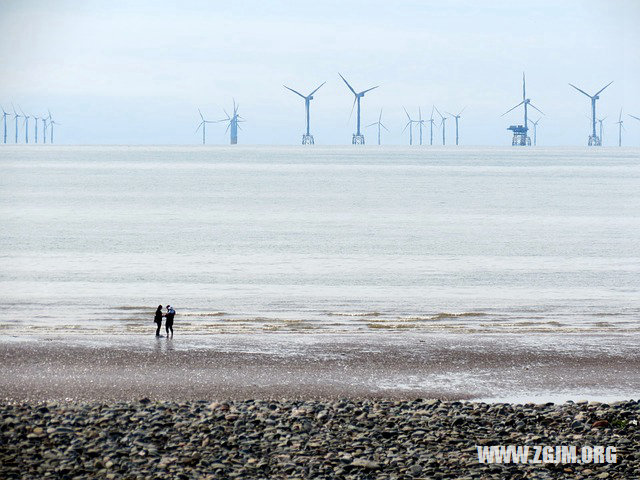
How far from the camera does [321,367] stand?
22.9m

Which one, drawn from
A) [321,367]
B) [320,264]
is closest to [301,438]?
[321,367]

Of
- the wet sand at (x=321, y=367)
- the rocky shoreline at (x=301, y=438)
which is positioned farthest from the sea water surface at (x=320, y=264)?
the rocky shoreline at (x=301, y=438)

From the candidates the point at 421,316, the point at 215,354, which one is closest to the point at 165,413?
the point at 215,354

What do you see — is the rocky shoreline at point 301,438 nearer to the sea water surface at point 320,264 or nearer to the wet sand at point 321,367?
the wet sand at point 321,367

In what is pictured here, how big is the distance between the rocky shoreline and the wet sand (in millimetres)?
2830

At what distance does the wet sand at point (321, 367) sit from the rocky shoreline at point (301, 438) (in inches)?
111

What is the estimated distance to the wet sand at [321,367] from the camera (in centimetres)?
2009

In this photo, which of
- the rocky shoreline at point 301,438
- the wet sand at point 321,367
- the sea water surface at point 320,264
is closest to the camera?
the rocky shoreline at point 301,438

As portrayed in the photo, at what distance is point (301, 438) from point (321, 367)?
8170mm

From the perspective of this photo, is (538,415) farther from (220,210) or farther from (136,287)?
(220,210)

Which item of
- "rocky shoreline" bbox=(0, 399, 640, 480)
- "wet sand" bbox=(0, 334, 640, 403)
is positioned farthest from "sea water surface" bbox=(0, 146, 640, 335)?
"rocky shoreline" bbox=(0, 399, 640, 480)

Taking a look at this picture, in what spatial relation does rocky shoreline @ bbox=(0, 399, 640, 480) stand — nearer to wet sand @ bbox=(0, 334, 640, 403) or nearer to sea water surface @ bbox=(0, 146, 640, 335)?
wet sand @ bbox=(0, 334, 640, 403)

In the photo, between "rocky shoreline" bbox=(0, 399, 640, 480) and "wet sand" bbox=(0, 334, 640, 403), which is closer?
"rocky shoreline" bbox=(0, 399, 640, 480)

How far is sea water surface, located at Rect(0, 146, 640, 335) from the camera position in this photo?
3319 cm
